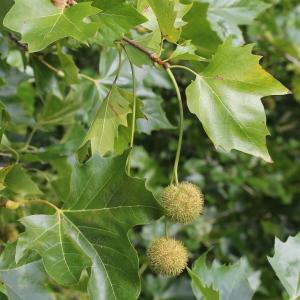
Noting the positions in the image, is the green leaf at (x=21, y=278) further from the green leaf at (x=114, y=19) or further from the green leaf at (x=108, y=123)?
the green leaf at (x=114, y=19)

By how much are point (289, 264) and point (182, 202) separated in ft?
1.33

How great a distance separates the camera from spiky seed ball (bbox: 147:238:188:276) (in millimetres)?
1571

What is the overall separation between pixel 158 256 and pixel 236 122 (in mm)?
341

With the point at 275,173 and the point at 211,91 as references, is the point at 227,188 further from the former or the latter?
the point at 211,91

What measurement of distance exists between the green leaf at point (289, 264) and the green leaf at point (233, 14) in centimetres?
78

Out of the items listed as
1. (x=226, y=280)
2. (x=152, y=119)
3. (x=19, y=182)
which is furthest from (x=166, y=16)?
(x=152, y=119)

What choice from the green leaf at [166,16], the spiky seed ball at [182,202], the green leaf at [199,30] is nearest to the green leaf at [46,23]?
the green leaf at [166,16]

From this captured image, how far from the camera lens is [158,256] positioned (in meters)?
1.58

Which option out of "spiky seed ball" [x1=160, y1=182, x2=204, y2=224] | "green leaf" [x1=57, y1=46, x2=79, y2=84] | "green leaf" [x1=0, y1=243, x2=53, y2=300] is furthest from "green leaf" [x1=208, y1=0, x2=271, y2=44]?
"green leaf" [x1=0, y1=243, x2=53, y2=300]

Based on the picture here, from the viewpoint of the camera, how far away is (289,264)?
179cm

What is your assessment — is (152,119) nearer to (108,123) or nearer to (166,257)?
(108,123)

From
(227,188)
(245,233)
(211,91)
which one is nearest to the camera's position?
(211,91)

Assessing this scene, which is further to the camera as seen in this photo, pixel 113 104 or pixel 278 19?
pixel 278 19

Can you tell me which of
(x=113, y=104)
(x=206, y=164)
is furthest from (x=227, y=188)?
(x=113, y=104)
